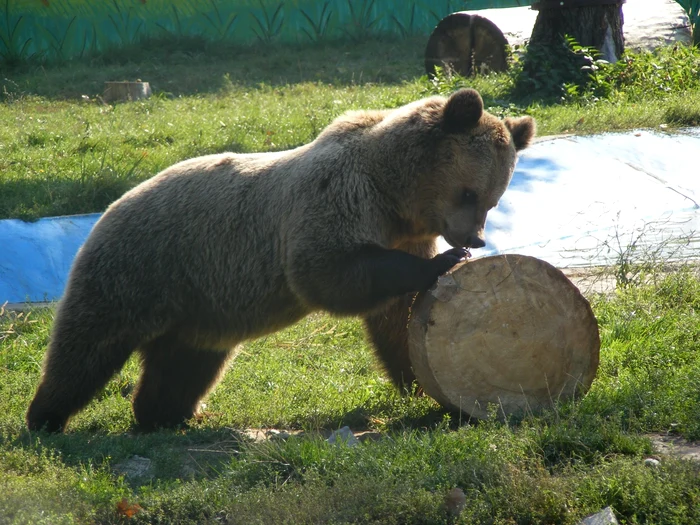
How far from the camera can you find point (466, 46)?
14.8 metres

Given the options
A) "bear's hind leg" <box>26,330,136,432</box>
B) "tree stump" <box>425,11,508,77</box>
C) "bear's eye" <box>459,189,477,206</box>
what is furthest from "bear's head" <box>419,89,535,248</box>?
"tree stump" <box>425,11,508,77</box>

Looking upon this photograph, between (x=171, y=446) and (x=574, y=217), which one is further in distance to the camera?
(x=574, y=217)

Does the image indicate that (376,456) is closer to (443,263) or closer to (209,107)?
(443,263)

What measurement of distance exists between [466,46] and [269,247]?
1013 centimetres

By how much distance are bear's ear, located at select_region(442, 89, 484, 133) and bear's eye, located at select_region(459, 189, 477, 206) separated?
379 mm

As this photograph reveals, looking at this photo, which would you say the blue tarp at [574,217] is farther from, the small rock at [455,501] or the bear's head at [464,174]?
the small rock at [455,501]

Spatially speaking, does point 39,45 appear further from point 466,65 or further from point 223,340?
point 223,340

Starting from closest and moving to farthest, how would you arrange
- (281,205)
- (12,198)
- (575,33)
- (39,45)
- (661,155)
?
1. (281,205)
2. (12,198)
3. (661,155)
4. (575,33)
5. (39,45)

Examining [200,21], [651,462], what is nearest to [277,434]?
[651,462]

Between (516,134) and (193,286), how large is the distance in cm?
238

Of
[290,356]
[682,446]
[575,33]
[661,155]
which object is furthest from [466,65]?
[682,446]

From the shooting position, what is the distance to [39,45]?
17.0 meters

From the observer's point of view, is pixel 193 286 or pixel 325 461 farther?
pixel 193 286

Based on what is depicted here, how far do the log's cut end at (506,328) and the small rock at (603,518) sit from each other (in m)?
1.32
